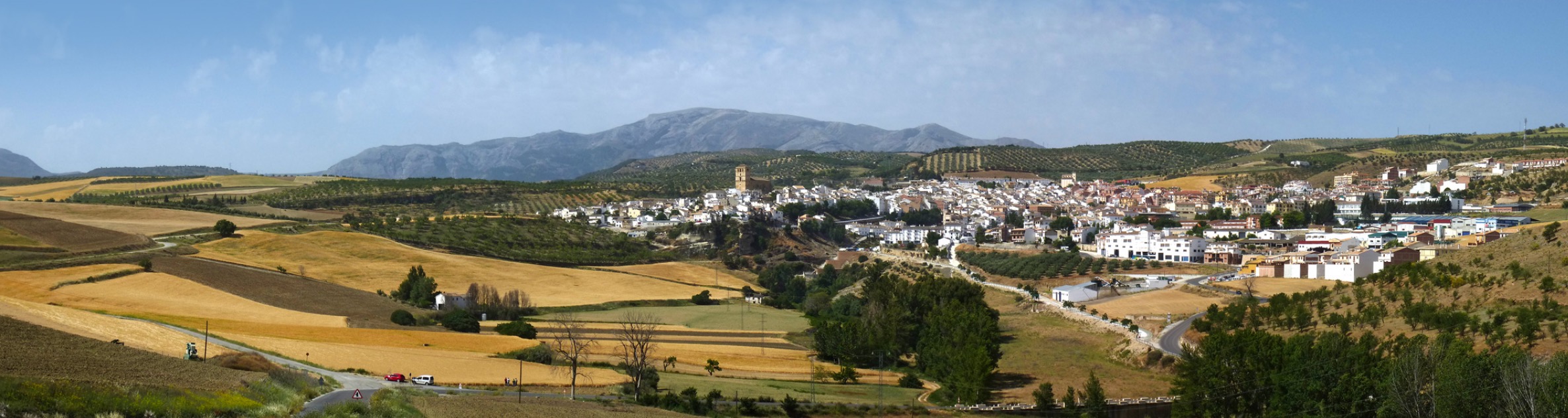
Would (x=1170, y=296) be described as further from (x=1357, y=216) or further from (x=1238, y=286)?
(x=1357, y=216)

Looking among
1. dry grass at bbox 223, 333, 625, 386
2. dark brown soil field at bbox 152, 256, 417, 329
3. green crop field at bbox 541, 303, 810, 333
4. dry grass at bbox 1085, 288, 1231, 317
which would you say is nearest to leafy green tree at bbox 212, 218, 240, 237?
dark brown soil field at bbox 152, 256, 417, 329

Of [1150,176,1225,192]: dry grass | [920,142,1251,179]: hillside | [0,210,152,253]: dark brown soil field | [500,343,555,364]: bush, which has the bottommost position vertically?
[500,343,555,364]: bush

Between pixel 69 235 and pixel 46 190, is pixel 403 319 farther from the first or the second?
pixel 46 190

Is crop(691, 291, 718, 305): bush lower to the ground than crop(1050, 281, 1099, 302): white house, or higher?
lower

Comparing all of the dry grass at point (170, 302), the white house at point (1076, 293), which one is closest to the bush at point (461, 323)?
the dry grass at point (170, 302)

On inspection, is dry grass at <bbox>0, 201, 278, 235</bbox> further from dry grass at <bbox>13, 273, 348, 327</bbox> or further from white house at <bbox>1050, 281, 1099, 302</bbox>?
white house at <bbox>1050, 281, 1099, 302</bbox>
